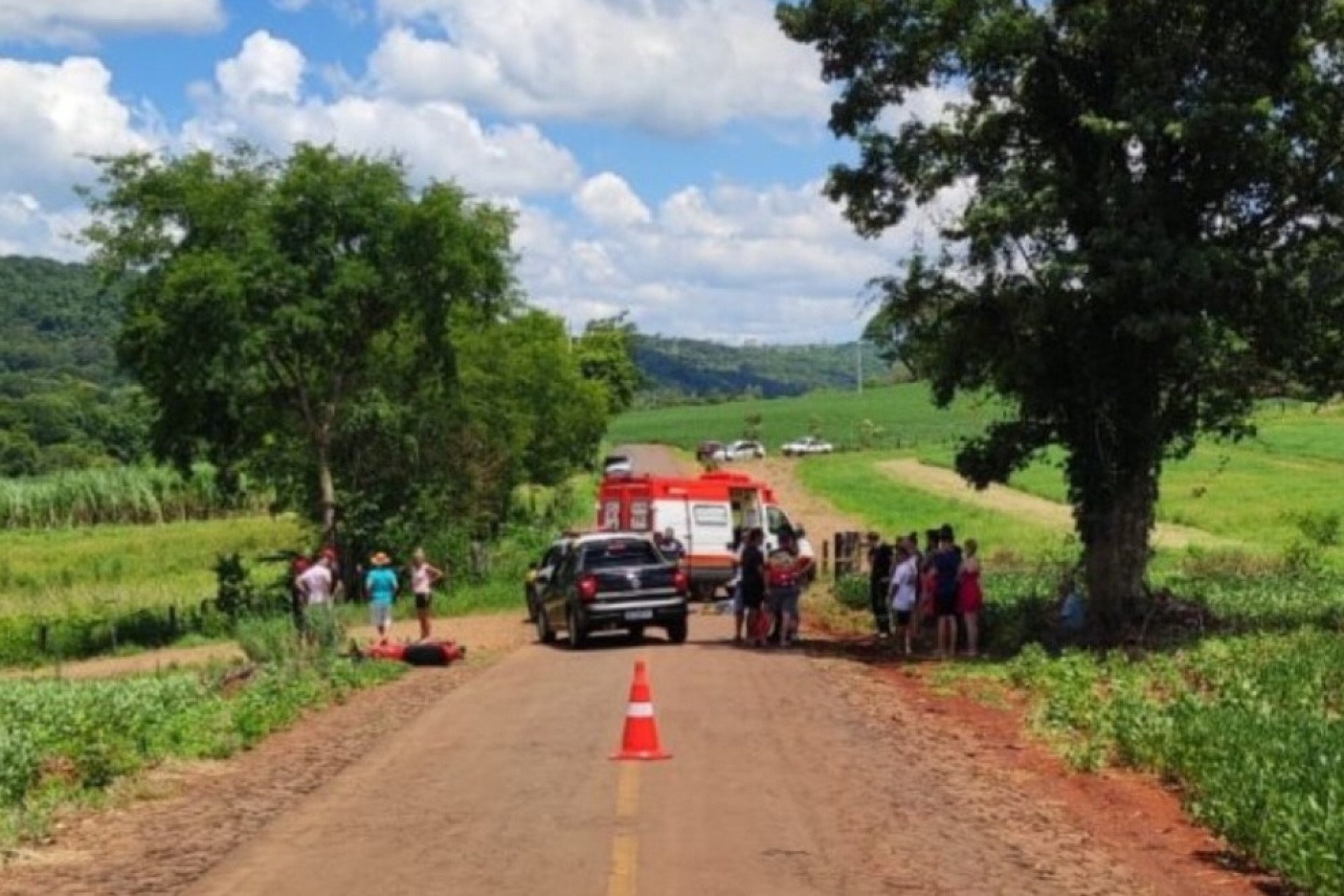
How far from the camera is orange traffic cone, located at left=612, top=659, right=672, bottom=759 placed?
13.4 m

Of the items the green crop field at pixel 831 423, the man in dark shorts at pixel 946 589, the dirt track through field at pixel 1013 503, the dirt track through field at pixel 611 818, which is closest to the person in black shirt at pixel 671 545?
the dirt track through field at pixel 1013 503

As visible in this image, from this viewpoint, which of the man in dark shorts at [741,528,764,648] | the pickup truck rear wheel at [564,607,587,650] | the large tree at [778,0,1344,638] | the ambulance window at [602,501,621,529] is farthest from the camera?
the ambulance window at [602,501,621,529]

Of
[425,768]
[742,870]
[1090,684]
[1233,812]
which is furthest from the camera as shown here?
[1090,684]

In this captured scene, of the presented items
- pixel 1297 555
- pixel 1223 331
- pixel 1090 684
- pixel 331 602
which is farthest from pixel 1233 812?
pixel 1297 555

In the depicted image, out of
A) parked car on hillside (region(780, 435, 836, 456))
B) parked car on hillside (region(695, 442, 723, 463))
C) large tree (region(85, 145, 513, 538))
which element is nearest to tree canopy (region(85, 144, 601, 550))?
large tree (region(85, 145, 513, 538))

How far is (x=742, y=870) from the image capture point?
9180 millimetres

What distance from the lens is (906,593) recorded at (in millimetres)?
23656

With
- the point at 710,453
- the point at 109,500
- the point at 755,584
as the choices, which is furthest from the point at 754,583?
the point at 710,453

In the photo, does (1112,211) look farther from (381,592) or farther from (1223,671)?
(381,592)

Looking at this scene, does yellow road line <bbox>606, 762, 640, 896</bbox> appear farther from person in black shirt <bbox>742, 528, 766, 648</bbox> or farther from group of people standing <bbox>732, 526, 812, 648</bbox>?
person in black shirt <bbox>742, 528, 766, 648</bbox>

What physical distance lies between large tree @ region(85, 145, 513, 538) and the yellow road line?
22139 millimetres

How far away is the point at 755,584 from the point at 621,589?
206 cm

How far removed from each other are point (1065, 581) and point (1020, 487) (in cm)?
4983

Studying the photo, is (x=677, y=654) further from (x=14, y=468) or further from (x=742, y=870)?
(x=14, y=468)
